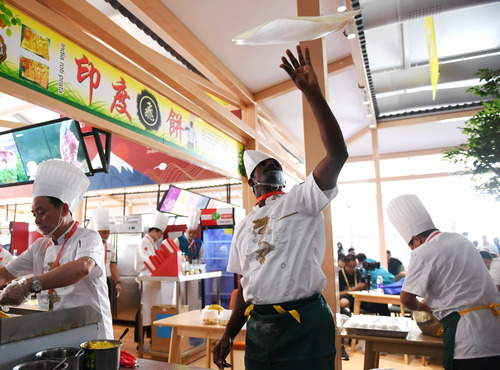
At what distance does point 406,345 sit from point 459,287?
624 mm

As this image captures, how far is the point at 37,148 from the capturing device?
4.04 m

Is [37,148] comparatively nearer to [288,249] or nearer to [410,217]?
[288,249]

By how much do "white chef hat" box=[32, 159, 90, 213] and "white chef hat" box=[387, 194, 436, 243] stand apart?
84.4 inches

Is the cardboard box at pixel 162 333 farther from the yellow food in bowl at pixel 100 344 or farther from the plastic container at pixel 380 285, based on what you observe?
the yellow food in bowl at pixel 100 344

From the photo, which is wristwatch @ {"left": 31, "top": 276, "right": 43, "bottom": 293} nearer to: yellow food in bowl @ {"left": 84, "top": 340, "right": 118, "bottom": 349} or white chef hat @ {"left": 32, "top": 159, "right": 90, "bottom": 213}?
yellow food in bowl @ {"left": 84, "top": 340, "right": 118, "bottom": 349}

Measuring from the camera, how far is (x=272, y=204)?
5.99 ft

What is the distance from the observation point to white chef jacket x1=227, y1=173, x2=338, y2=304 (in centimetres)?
159

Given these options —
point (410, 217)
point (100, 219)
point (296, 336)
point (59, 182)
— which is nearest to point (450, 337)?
point (410, 217)

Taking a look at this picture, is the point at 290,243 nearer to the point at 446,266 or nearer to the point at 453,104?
the point at 446,266

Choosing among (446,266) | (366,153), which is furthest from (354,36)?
(366,153)

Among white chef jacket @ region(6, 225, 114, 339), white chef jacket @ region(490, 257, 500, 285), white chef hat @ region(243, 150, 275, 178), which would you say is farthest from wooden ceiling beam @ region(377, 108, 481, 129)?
white chef jacket @ region(6, 225, 114, 339)

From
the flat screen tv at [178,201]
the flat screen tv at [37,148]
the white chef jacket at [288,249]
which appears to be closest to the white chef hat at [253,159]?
the white chef jacket at [288,249]

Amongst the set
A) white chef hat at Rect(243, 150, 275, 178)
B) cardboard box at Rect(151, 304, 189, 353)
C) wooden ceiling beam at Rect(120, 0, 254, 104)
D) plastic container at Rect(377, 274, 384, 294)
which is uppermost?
wooden ceiling beam at Rect(120, 0, 254, 104)

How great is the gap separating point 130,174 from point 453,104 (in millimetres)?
7293
